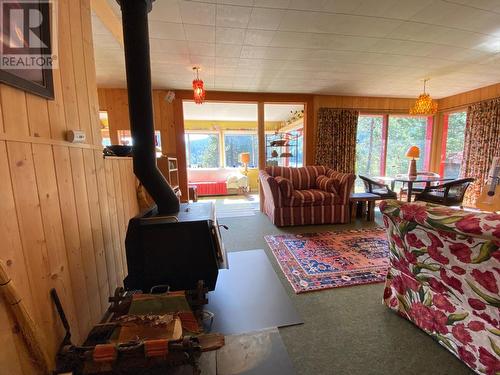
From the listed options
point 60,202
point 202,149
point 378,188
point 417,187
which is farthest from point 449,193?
point 202,149

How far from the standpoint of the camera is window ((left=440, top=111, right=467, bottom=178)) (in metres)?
4.65

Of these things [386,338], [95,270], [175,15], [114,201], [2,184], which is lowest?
[386,338]

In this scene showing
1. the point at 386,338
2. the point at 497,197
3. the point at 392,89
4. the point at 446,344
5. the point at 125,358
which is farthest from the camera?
the point at 392,89

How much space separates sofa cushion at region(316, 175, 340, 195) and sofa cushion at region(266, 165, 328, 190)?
164 mm

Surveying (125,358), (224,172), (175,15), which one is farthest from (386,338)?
(224,172)

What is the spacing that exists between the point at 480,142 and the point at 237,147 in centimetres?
560

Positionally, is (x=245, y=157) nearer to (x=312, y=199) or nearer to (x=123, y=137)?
(x=123, y=137)

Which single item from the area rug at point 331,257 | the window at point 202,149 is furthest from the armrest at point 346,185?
the window at point 202,149

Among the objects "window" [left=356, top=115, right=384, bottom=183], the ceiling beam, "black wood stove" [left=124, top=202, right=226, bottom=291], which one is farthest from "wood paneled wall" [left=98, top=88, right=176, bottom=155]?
"window" [left=356, top=115, right=384, bottom=183]

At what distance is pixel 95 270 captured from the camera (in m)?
1.49

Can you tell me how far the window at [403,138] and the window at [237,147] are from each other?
368 centimetres

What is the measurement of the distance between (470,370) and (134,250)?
76.8 inches

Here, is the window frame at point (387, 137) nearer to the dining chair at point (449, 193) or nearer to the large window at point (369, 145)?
the large window at point (369, 145)

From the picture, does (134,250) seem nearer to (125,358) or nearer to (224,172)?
(125,358)
